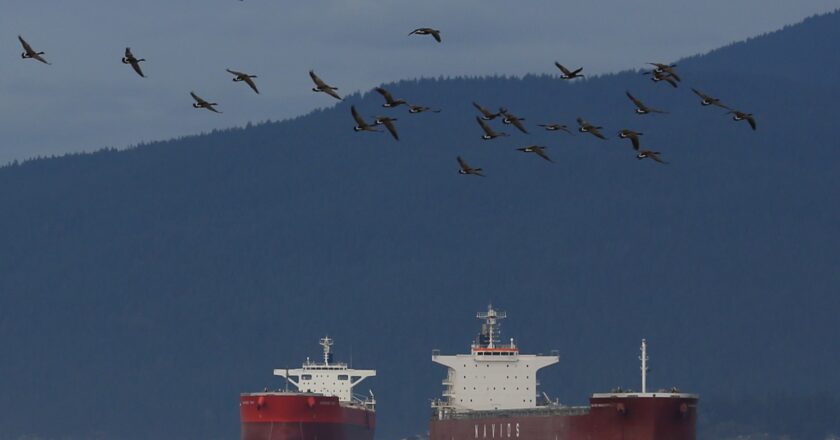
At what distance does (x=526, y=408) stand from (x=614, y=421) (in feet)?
63.9

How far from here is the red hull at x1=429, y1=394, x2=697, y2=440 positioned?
147 meters

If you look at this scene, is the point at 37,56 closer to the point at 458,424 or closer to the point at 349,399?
the point at 458,424

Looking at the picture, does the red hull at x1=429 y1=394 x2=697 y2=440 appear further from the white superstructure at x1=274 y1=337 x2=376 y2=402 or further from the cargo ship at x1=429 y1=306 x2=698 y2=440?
the white superstructure at x1=274 y1=337 x2=376 y2=402

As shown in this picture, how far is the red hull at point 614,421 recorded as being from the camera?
146875 mm

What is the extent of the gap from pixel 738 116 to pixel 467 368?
8188 centimetres

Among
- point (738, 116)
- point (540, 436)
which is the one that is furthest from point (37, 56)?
point (540, 436)

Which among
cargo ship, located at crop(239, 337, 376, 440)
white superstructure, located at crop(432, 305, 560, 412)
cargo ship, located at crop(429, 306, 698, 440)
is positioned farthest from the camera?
white superstructure, located at crop(432, 305, 560, 412)

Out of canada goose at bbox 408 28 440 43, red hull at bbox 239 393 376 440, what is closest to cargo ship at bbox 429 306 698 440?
red hull at bbox 239 393 376 440

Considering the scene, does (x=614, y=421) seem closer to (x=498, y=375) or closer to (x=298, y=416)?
(x=498, y=375)

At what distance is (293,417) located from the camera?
17112cm

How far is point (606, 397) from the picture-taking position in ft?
493

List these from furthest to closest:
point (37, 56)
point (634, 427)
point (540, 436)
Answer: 1. point (540, 436)
2. point (634, 427)
3. point (37, 56)

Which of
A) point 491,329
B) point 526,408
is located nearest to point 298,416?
point 491,329

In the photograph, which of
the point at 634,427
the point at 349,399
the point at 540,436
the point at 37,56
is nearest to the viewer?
the point at 37,56
